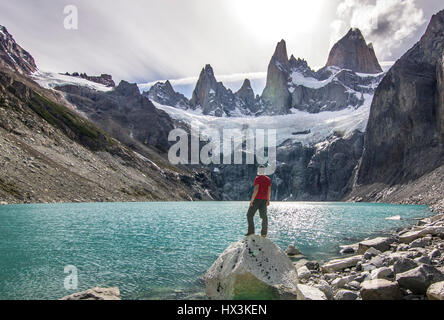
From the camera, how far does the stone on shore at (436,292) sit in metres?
8.12

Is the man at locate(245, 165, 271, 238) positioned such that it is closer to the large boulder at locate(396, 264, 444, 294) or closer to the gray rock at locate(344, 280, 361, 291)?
the gray rock at locate(344, 280, 361, 291)

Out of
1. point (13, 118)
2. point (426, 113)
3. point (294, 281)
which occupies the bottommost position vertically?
point (294, 281)

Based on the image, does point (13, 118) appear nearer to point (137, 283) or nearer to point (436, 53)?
point (137, 283)

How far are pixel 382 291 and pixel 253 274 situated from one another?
164 inches

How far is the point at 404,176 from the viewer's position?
12462cm

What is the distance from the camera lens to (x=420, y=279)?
30.9 feet

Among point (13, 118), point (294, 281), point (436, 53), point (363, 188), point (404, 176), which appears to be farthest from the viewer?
point (363, 188)

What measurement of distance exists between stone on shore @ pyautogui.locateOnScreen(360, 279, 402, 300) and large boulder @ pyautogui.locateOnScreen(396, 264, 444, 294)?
0.46 m

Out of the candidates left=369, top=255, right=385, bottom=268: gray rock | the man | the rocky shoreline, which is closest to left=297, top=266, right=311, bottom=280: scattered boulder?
the rocky shoreline

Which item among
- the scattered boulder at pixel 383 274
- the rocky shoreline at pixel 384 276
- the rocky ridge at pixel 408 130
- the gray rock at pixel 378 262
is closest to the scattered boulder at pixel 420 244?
the rocky shoreline at pixel 384 276

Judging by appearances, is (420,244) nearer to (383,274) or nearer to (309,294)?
(383,274)
